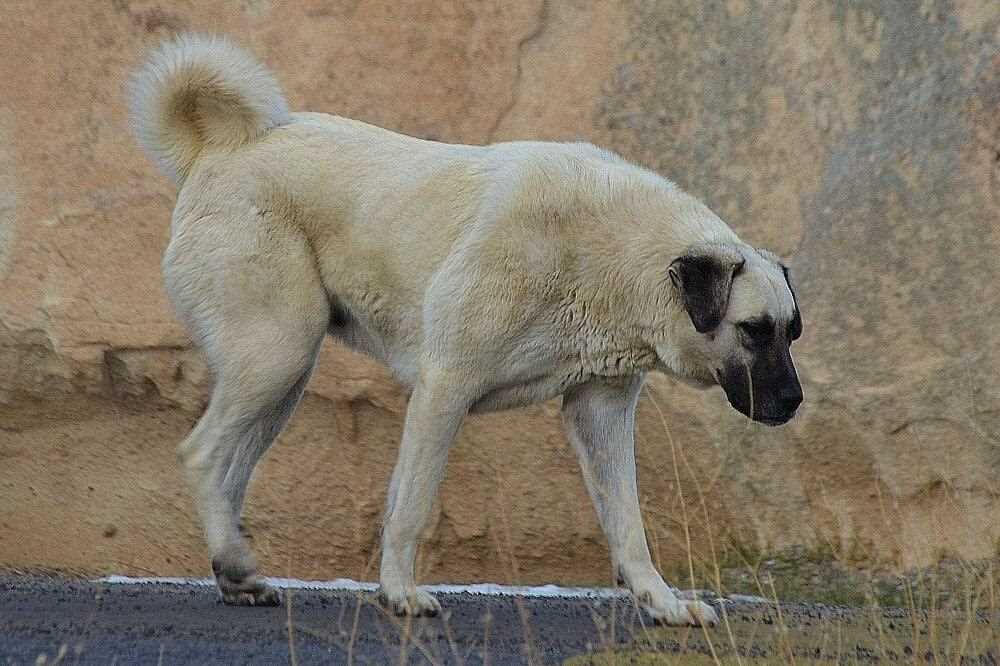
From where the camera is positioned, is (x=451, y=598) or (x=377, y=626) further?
(x=451, y=598)

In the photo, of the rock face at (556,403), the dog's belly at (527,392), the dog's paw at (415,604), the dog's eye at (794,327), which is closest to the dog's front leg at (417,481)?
the dog's paw at (415,604)

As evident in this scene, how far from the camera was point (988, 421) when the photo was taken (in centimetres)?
672

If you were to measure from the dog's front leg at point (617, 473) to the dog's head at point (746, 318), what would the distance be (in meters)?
0.43

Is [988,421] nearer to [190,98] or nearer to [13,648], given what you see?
[190,98]

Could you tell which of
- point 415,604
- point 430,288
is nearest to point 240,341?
point 430,288

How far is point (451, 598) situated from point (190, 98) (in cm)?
204

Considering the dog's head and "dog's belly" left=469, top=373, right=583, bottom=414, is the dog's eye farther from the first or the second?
"dog's belly" left=469, top=373, right=583, bottom=414

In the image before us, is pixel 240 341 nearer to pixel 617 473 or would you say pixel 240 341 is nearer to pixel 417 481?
pixel 417 481

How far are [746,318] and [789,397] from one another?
0.94 ft

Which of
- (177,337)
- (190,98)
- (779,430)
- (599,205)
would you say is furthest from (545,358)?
(177,337)

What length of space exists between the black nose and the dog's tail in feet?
6.84

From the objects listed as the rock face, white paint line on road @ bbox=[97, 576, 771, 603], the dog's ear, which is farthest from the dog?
the rock face

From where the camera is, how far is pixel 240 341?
5445 mm

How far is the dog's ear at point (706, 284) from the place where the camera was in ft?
16.5
